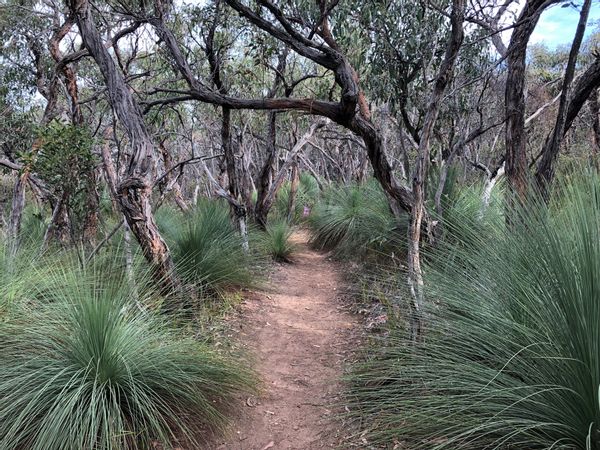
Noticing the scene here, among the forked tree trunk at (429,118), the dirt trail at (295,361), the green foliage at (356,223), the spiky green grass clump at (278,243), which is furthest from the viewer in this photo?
the spiky green grass clump at (278,243)

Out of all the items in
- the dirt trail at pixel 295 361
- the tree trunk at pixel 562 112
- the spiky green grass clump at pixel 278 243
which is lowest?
the dirt trail at pixel 295 361

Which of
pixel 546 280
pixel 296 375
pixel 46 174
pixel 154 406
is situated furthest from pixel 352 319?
pixel 46 174

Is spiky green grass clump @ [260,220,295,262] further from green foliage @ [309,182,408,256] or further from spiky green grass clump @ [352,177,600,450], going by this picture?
spiky green grass clump @ [352,177,600,450]

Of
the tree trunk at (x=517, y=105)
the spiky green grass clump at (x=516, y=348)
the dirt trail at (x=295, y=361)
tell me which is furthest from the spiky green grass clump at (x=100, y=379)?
the tree trunk at (x=517, y=105)

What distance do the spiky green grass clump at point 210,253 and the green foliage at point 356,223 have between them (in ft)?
6.80

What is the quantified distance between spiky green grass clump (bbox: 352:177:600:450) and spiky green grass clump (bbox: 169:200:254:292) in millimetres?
3105

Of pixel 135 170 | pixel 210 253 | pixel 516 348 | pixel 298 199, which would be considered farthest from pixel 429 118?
pixel 298 199

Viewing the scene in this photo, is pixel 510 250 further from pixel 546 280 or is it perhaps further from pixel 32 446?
pixel 32 446

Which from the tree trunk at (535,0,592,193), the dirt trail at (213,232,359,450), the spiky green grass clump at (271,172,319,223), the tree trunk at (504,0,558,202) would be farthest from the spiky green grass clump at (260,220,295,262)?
the tree trunk at (535,0,592,193)

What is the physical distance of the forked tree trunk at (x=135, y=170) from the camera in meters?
4.29

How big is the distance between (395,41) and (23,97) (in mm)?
9029

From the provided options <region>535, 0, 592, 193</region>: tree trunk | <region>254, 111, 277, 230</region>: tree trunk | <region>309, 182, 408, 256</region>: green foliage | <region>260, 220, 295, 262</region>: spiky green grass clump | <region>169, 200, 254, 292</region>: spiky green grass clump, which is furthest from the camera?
<region>254, 111, 277, 230</region>: tree trunk

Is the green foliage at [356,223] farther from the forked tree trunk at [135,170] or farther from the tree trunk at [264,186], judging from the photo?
the forked tree trunk at [135,170]

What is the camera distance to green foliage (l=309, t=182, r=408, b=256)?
6.96 meters
